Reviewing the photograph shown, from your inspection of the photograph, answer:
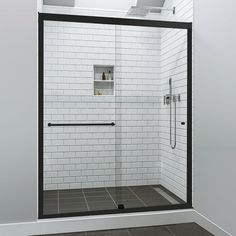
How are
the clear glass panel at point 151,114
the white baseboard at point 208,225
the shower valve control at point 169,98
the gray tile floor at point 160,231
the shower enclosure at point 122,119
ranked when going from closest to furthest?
the white baseboard at point 208,225, the gray tile floor at point 160,231, the shower enclosure at point 122,119, the clear glass panel at point 151,114, the shower valve control at point 169,98

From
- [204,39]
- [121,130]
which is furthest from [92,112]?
[204,39]

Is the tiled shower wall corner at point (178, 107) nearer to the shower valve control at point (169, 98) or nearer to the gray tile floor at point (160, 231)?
the shower valve control at point (169, 98)

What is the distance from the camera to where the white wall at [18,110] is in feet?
9.59

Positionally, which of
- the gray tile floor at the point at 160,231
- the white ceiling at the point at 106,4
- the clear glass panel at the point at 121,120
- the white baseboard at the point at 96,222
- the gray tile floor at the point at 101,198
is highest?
the white ceiling at the point at 106,4

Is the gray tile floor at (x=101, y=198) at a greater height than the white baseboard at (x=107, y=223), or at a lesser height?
greater

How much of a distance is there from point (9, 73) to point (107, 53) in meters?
1.40

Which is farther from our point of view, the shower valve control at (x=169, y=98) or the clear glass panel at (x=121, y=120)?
the shower valve control at (x=169, y=98)

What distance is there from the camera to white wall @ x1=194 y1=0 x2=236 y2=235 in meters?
2.71

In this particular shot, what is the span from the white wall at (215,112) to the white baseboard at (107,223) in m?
0.12

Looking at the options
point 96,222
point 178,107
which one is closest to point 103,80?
point 178,107

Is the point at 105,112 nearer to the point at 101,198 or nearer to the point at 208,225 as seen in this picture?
the point at 101,198

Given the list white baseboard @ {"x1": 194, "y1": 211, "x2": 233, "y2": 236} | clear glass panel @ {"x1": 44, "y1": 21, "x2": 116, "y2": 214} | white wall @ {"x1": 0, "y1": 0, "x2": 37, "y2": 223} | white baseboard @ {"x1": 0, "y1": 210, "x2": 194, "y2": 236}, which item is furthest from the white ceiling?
white baseboard @ {"x1": 194, "y1": 211, "x2": 233, "y2": 236}

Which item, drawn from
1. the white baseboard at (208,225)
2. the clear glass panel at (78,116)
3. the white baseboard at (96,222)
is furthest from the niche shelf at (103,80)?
the white baseboard at (208,225)

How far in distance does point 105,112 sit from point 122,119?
29 cm
